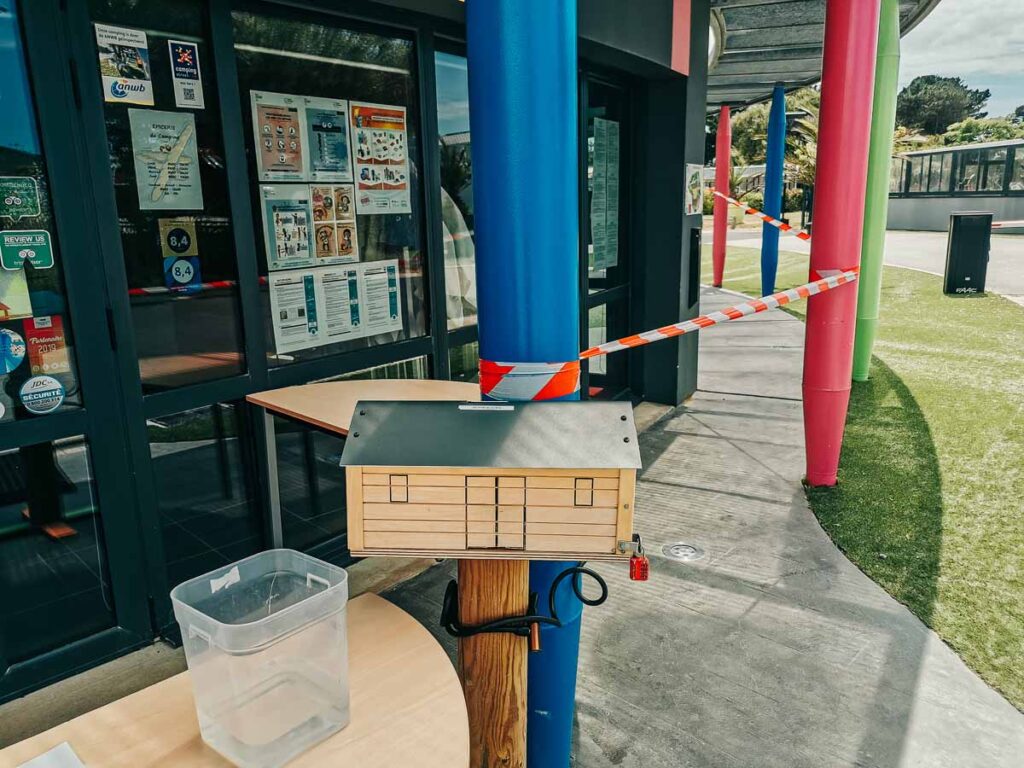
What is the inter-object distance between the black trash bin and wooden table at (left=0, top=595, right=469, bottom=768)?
43.4 feet

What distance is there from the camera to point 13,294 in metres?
2.68

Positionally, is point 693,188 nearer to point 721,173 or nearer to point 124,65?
point 124,65

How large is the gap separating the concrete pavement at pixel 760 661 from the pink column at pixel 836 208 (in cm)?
55

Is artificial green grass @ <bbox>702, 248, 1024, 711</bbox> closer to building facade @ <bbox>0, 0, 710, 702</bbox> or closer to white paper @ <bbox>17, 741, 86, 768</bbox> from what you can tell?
building facade @ <bbox>0, 0, 710, 702</bbox>

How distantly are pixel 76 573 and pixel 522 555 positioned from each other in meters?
2.69

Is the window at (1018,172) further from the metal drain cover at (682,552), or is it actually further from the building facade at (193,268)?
the metal drain cover at (682,552)

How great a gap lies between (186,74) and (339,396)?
5.00 ft

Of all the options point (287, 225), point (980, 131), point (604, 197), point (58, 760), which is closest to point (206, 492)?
point (287, 225)

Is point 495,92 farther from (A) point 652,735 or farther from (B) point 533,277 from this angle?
(A) point 652,735

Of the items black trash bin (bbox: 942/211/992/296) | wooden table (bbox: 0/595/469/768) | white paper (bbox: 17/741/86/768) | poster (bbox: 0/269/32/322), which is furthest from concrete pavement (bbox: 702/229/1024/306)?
white paper (bbox: 17/741/86/768)

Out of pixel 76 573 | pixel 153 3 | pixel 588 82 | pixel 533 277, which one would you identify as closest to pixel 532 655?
pixel 533 277

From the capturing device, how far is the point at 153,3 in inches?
117

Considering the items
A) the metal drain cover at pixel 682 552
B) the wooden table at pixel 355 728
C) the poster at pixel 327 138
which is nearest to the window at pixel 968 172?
the metal drain cover at pixel 682 552

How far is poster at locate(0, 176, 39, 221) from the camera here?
8.59 ft
